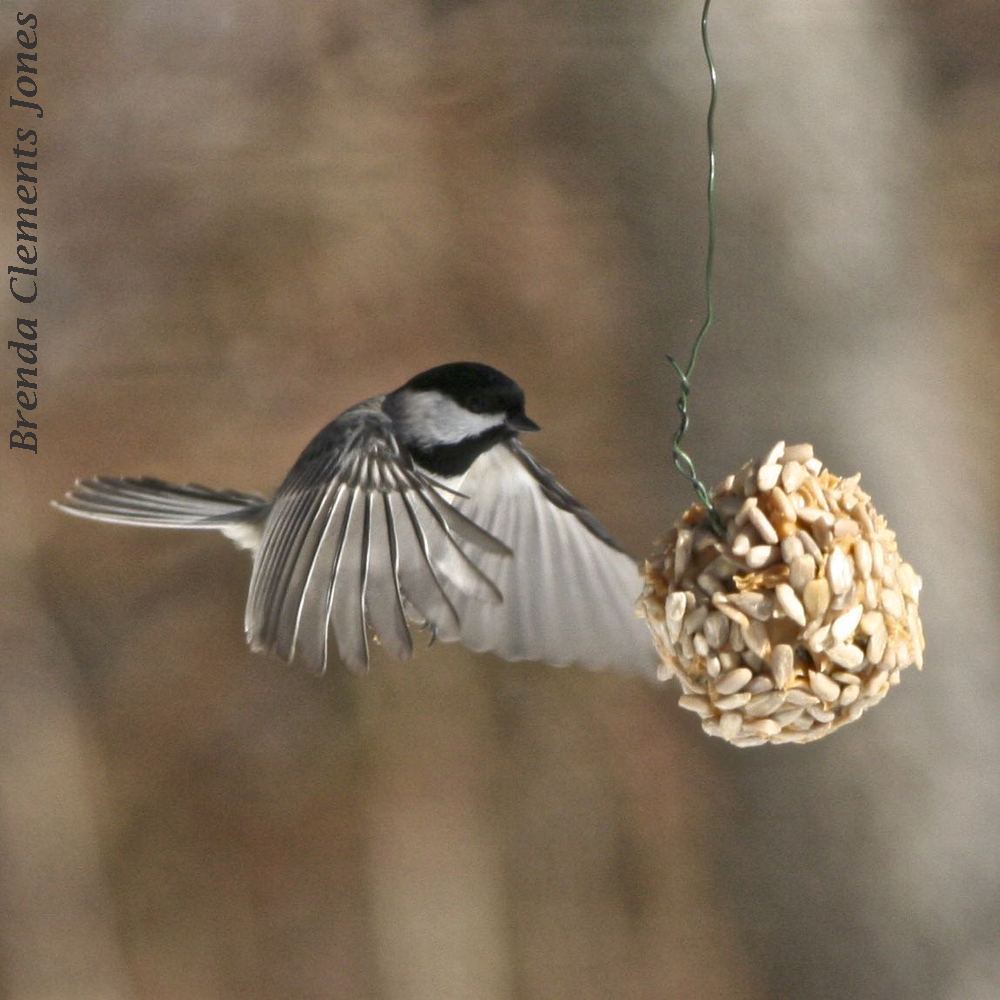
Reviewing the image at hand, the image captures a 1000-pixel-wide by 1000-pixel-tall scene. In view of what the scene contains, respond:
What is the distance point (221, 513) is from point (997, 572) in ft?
3.90

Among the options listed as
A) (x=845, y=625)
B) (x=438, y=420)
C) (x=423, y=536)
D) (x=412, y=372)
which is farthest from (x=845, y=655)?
(x=412, y=372)

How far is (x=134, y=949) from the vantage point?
181 cm

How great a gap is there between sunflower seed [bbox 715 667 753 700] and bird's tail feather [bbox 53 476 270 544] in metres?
0.74

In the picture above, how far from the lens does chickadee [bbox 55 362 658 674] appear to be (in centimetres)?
85

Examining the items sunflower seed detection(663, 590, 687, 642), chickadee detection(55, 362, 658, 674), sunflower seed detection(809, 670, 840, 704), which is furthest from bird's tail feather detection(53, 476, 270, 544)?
sunflower seed detection(809, 670, 840, 704)

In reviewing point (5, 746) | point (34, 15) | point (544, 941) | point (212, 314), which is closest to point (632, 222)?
point (212, 314)

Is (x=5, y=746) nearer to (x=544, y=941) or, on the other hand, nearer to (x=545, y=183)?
(x=544, y=941)

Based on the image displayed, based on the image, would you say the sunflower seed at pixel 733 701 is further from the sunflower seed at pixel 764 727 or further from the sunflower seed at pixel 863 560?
the sunflower seed at pixel 863 560

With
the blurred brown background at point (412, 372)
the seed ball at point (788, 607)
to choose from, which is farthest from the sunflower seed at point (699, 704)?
the blurred brown background at point (412, 372)

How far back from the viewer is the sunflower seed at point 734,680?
0.78 m

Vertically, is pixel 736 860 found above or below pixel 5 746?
below

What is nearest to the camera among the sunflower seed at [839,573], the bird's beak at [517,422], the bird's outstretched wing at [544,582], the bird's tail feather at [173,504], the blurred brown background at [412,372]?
the sunflower seed at [839,573]

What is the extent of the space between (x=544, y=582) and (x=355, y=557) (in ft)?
1.18

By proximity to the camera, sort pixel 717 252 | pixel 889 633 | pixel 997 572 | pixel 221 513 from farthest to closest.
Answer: pixel 717 252, pixel 997 572, pixel 221 513, pixel 889 633
